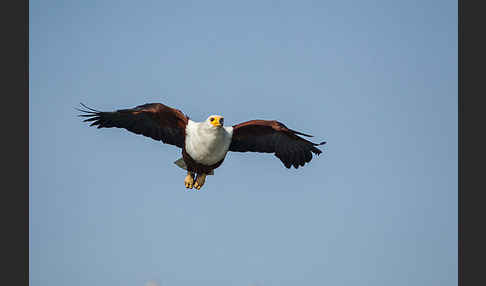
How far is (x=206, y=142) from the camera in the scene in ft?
62.7

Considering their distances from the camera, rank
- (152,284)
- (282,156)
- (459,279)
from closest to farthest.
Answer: (152,284) → (459,279) → (282,156)

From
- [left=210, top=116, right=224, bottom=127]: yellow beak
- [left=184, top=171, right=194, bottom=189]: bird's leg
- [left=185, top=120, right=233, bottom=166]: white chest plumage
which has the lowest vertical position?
[left=184, top=171, right=194, bottom=189]: bird's leg

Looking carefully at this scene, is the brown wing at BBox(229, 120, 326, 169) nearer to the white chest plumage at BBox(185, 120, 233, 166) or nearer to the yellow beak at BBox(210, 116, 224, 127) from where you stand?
the white chest plumage at BBox(185, 120, 233, 166)

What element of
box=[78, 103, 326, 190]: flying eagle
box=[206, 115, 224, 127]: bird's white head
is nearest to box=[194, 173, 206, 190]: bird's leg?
box=[78, 103, 326, 190]: flying eagle

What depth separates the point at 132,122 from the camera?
66.4 ft

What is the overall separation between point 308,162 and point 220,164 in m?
2.23

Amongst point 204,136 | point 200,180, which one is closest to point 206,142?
point 204,136

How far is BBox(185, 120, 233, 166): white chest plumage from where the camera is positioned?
19.1 m

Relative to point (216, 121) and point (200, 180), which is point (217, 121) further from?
point (200, 180)

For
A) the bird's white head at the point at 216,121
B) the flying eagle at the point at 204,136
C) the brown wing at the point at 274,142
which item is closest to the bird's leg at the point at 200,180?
the flying eagle at the point at 204,136

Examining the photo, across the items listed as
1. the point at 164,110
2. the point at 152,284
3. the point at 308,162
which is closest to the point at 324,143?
the point at 308,162

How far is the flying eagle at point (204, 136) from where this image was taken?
63.2 ft

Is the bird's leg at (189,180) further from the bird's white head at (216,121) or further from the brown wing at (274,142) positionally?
the bird's white head at (216,121)

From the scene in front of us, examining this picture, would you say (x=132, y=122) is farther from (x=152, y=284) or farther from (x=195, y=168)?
(x=152, y=284)
